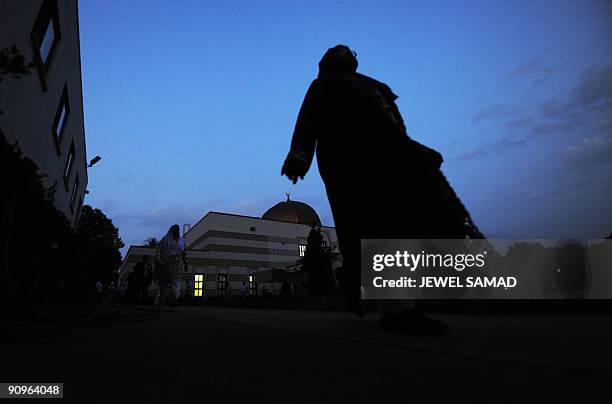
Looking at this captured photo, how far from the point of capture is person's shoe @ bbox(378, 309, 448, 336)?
7.43 feet

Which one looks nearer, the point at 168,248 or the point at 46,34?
the point at 168,248

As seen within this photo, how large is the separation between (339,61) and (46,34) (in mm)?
9488

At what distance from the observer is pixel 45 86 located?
8781mm

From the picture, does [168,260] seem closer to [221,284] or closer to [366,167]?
[366,167]

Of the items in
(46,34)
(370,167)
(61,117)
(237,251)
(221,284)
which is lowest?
(221,284)

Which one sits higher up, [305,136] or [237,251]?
[305,136]

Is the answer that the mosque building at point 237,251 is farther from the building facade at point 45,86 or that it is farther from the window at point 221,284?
the building facade at point 45,86

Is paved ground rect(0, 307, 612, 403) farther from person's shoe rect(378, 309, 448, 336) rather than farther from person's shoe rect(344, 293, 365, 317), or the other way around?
person's shoe rect(344, 293, 365, 317)

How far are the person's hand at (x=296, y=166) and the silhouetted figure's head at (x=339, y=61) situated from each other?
928mm

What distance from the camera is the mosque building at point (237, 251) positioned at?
47188 millimetres

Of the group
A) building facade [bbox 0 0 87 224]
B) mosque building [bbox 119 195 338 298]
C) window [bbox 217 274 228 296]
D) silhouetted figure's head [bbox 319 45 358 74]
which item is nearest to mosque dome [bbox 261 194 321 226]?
mosque building [bbox 119 195 338 298]

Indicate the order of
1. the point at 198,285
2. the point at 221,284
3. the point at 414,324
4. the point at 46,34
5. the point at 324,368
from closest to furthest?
1. the point at 324,368
2. the point at 414,324
3. the point at 46,34
4. the point at 198,285
5. the point at 221,284

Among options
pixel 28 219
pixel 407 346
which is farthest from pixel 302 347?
pixel 28 219

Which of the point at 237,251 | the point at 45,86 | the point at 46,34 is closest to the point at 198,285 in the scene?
the point at 237,251
